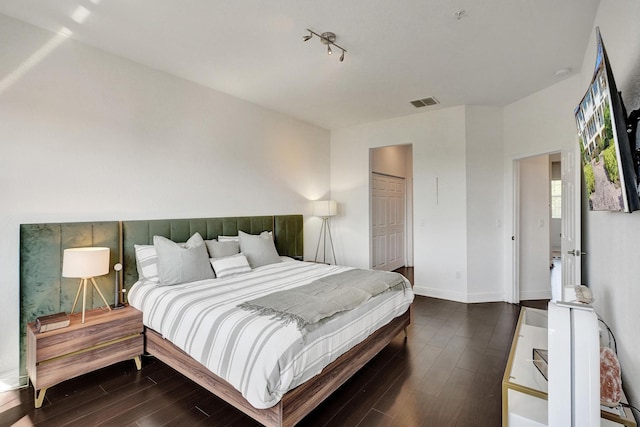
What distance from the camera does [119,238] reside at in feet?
9.54

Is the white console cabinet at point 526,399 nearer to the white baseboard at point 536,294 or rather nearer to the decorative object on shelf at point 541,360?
the decorative object on shelf at point 541,360

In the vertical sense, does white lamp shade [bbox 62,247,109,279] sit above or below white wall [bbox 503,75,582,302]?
below

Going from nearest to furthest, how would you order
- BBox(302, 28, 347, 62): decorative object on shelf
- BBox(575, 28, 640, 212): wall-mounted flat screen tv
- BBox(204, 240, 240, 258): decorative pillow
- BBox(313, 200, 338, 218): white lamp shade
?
BBox(575, 28, 640, 212): wall-mounted flat screen tv < BBox(302, 28, 347, 62): decorative object on shelf < BBox(204, 240, 240, 258): decorative pillow < BBox(313, 200, 338, 218): white lamp shade

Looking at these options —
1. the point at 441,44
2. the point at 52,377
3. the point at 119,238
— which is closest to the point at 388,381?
the point at 52,377

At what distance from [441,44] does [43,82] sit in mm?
3444

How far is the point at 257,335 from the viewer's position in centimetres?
179

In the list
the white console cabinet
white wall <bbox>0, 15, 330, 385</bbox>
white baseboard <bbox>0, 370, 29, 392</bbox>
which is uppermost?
white wall <bbox>0, 15, 330, 385</bbox>

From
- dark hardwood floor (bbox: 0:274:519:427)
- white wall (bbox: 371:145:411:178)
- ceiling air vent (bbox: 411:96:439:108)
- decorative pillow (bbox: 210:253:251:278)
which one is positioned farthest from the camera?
white wall (bbox: 371:145:411:178)

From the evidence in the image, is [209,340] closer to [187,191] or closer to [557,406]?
[557,406]

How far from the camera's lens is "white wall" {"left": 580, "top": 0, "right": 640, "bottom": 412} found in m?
1.39

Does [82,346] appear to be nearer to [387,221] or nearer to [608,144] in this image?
[608,144]

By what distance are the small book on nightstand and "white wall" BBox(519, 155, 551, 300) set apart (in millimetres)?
5405

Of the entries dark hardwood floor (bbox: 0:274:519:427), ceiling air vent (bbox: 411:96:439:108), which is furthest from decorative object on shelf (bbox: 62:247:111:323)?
ceiling air vent (bbox: 411:96:439:108)

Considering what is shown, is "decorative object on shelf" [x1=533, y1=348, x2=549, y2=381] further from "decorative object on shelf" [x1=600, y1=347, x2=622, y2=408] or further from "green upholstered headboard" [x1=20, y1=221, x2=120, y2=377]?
"green upholstered headboard" [x1=20, y1=221, x2=120, y2=377]
